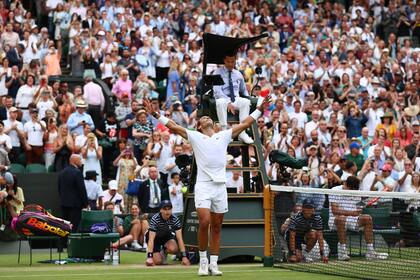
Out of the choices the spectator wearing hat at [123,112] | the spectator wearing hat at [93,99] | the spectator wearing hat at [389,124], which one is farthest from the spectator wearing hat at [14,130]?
the spectator wearing hat at [389,124]

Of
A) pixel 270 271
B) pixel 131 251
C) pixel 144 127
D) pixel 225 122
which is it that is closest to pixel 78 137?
pixel 144 127

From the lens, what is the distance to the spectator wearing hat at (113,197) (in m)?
26.0

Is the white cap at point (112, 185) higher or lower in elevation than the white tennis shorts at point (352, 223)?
higher

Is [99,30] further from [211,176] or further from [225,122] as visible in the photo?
[211,176]

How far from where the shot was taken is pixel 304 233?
1845cm

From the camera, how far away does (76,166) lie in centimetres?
2522

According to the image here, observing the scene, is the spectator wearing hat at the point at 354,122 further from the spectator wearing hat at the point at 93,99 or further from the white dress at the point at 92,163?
the white dress at the point at 92,163

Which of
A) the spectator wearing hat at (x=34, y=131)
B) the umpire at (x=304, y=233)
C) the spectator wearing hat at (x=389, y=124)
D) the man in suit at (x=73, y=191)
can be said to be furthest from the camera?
the spectator wearing hat at (x=389, y=124)

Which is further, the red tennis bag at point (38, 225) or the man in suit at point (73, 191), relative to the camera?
the man in suit at point (73, 191)

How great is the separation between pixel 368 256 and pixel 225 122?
137 inches

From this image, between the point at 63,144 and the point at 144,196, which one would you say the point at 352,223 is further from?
the point at 63,144

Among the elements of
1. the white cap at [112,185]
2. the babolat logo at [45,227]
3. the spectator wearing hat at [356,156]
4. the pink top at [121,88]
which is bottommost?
the babolat logo at [45,227]

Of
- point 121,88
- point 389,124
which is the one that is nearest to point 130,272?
point 121,88

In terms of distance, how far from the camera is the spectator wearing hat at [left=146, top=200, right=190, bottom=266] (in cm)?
1994
